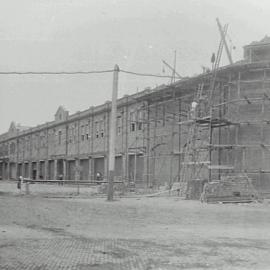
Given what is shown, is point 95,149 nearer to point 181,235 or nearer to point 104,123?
point 104,123

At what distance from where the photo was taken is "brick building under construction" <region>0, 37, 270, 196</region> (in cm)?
2877

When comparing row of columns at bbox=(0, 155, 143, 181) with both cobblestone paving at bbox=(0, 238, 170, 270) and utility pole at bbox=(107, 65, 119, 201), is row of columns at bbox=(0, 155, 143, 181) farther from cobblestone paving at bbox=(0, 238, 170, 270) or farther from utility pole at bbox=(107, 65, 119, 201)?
cobblestone paving at bbox=(0, 238, 170, 270)

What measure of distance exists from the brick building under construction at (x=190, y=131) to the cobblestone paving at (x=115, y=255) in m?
17.1

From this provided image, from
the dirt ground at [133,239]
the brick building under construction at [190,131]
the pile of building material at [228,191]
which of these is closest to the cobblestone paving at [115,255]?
the dirt ground at [133,239]

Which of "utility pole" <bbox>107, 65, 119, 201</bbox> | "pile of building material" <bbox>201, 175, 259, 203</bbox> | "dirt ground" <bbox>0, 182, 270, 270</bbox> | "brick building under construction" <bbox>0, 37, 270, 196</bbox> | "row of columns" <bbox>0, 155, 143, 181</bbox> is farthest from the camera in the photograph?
"row of columns" <bbox>0, 155, 143, 181</bbox>

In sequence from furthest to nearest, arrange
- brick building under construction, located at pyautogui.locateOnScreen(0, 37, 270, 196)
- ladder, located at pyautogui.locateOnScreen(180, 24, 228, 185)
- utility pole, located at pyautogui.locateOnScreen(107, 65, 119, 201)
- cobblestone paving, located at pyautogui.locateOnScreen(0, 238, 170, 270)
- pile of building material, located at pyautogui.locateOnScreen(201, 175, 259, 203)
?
1. ladder, located at pyautogui.locateOnScreen(180, 24, 228, 185)
2. brick building under construction, located at pyautogui.locateOnScreen(0, 37, 270, 196)
3. utility pole, located at pyautogui.locateOnScreen(107, 65, 119, 201)
4. pile of building material, located at pyautogui.locateOnScreen(201, 175, 259, 203)
5. cobblestone paving, located at pyautogui.locateOnScreen(0, 238, 170, 270)

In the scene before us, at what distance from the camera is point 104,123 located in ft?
162

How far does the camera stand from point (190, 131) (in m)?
31.8

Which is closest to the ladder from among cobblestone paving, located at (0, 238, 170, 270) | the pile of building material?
the pile of building material

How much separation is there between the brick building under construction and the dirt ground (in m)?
10.4

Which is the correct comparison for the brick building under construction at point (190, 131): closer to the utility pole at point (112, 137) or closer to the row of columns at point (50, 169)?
the row of columns at point (50, 169)

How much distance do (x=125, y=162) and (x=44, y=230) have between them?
30100mm

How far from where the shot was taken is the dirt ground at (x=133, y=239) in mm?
8836

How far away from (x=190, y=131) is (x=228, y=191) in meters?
7.91
